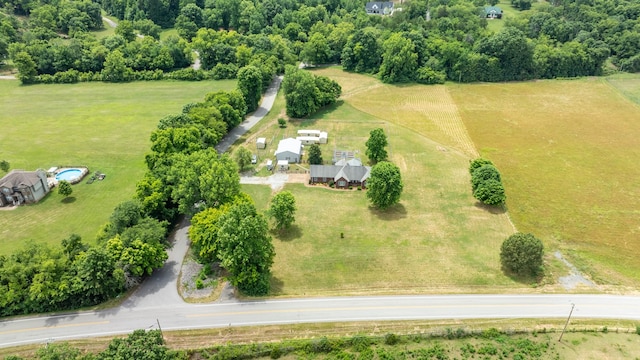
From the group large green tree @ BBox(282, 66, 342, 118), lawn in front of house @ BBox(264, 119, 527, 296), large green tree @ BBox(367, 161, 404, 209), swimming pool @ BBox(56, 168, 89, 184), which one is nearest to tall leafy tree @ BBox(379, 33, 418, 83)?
large green tree @ BBox(282, 66, 342, 118)

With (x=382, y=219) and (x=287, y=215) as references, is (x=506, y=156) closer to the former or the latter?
(x=382, y=219)

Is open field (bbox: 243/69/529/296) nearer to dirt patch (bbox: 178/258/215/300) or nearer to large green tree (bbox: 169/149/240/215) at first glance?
dirt patch (bbox: 178/258/215/300)

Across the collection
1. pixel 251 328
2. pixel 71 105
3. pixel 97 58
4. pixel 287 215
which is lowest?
pixel 251 328

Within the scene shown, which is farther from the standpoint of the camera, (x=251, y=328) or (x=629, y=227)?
(x=629, y=227)

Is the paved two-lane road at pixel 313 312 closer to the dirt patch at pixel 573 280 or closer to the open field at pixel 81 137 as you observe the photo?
the dirt patch at pixel 573 280

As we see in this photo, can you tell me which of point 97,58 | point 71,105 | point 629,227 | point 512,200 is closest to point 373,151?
point 512,200

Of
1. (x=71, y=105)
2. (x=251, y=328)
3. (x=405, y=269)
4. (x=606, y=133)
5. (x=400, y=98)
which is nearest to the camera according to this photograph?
(x=251, y=328)
